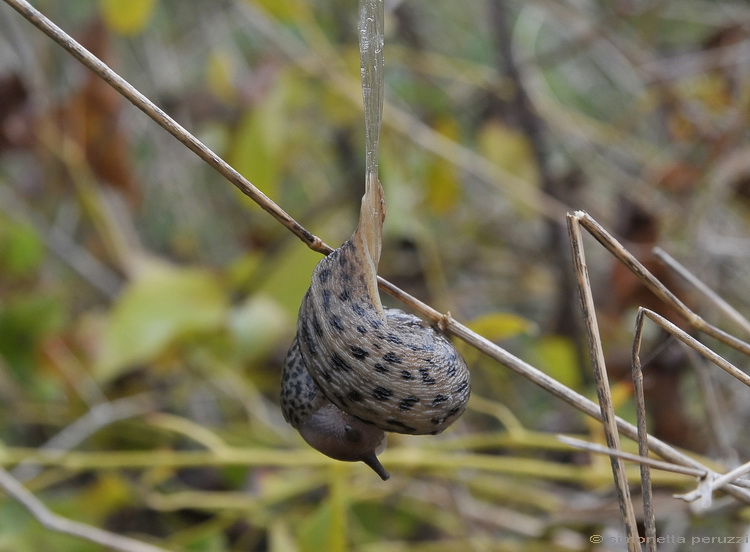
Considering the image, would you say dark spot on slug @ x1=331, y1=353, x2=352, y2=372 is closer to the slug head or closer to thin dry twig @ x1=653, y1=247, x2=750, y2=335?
the slug head

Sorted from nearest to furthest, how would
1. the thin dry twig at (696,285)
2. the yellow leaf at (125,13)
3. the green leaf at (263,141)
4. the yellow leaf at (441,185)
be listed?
the thin dry twig at (696,285) < the yellow leaf at (125,13) < the green leaf at (263,141) < the yellow leaf at (441,185)

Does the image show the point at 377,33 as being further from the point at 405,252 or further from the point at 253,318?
the point at 405,252

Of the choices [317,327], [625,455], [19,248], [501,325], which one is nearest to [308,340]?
[317,327]

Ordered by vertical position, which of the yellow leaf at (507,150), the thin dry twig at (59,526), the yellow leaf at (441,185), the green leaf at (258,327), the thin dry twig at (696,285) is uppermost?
the yellow leaf at (507,150)

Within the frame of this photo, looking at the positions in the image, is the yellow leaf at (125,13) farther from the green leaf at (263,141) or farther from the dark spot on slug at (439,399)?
the dark spot on slug at (439,399)

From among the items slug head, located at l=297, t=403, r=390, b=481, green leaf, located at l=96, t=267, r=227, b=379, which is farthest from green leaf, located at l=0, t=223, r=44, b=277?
slug head, located at l=297, t=403, r=390, b=481

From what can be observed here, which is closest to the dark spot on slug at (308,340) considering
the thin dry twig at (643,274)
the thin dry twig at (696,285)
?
the thin dry twig at (643,274)
